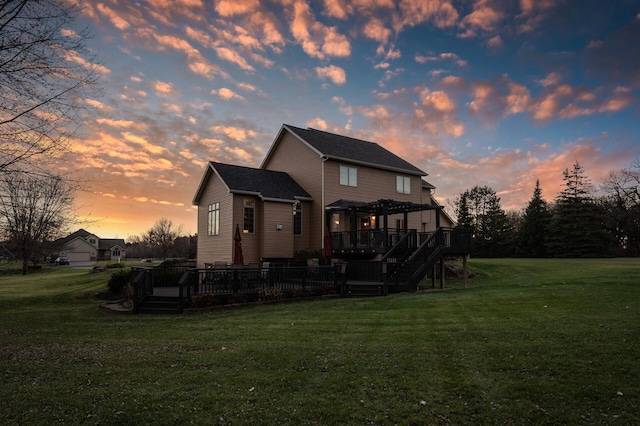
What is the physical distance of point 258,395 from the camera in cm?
524

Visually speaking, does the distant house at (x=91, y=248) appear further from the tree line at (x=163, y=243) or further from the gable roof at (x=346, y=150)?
the gable roof at (x=346, y=150)

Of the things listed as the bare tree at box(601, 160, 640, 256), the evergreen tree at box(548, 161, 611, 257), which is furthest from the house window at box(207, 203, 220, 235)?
the bare tree at box(601, 160, 640, 256)

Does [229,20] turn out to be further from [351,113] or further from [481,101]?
[481,101]

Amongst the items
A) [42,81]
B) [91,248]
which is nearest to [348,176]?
[42,81]

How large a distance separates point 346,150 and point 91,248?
8085cm

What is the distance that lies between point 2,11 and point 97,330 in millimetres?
7534

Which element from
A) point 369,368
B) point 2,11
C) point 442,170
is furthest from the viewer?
point 442,170

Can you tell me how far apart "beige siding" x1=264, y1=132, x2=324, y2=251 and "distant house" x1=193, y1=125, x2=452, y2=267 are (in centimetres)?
6

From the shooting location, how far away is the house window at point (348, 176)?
25.4 meters

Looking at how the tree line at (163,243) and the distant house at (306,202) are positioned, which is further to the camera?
the tree line at (163,243)

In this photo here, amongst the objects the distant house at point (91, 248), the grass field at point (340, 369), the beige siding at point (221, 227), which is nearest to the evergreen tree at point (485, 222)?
the beige siding at point (221, 227)

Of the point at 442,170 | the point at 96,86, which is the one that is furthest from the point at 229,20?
the point at 442,170

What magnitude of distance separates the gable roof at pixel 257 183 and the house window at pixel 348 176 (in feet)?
8.29

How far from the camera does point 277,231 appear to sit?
906 inches
